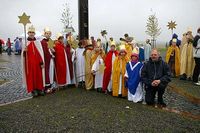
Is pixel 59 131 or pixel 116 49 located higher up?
pixel 116 49

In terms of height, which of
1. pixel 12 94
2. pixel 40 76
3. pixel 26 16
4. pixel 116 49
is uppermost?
pixel 26 16

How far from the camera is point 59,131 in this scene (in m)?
6.28

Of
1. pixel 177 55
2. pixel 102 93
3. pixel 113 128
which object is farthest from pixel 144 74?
pixel 177 55

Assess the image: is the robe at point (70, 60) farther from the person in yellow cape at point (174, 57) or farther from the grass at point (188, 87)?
the person in yellow cape at point (174, 57)

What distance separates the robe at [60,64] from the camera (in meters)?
10.8

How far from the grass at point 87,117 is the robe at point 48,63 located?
3.63 ft

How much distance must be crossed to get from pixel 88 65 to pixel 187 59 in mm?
4988

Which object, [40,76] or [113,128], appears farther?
[40,76]

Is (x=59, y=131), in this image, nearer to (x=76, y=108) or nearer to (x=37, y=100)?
(x=76, y=108)

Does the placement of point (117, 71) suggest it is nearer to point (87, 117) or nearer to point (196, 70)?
point (87, 117)

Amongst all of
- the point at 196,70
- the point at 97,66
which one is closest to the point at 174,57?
the point at 196,70

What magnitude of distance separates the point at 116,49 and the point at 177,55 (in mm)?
4661

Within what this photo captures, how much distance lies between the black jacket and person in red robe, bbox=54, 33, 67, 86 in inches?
123

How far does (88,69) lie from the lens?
11156 mm
